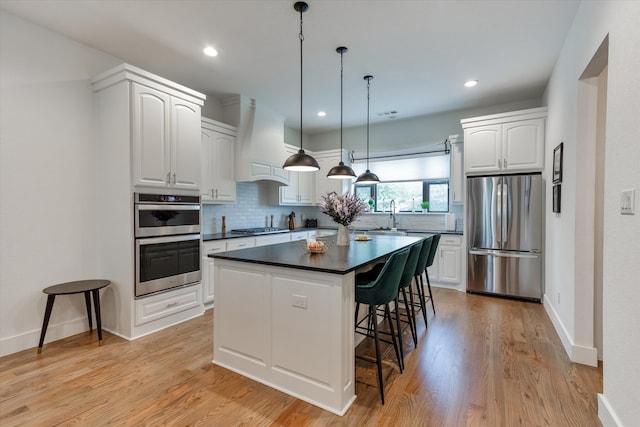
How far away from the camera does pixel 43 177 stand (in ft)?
9.21

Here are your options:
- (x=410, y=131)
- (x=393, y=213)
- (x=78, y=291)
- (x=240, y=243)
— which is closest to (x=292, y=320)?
(x=78, y=291)

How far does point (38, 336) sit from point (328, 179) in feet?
15.0

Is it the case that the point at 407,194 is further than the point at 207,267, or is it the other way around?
the point at 407,194

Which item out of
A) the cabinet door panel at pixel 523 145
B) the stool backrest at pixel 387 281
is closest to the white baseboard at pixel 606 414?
the stool backrest at pixel 387 281

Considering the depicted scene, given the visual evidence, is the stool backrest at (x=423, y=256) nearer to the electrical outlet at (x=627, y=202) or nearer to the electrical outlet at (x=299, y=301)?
the electrical outlet at (x=299, y=301)

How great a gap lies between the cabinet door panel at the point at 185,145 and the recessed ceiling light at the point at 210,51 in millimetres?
564

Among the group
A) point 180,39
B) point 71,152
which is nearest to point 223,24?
point 180,39

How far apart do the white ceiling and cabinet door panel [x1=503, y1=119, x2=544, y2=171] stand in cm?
54

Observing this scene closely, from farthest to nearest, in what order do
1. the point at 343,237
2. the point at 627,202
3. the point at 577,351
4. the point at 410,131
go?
the point at 410,131
the point at 343,237
the point at 577,351
the point at 627,202

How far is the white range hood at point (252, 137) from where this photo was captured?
4.52m

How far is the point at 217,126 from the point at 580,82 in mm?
3929

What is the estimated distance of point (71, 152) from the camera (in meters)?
2.99

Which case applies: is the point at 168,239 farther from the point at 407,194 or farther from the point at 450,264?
the point at 407,194

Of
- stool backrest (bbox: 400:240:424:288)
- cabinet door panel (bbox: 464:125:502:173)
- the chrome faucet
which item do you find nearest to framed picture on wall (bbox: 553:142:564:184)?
cabinet door panel (bbox: 464:125:502:173)
